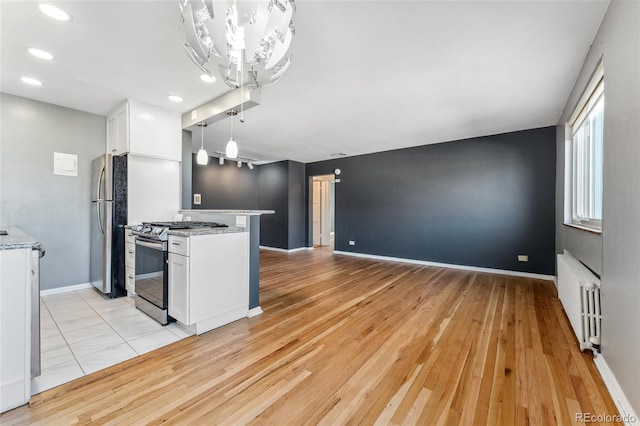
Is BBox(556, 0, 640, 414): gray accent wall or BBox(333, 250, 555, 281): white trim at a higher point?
BBox(556, 0, 640, 414): gray accent wall

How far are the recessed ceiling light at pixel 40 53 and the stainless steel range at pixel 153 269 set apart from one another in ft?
5.56

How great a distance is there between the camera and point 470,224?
4914 mm

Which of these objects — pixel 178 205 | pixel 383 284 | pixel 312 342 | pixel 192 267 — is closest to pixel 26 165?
pixel 178 205

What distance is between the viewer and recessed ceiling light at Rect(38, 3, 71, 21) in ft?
5.94

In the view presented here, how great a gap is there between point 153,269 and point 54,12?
6.95 feet

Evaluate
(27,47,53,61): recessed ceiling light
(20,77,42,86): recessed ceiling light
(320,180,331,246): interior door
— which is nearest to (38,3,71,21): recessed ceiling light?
(27,47,53,61): recessed ceiling light

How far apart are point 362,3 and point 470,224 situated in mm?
4315

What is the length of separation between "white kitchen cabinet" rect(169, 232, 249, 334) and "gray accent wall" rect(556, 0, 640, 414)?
2.70 meters

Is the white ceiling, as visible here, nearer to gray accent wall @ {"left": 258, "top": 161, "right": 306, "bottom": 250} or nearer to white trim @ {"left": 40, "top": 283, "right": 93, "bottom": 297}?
white trim @ {"left": 40, "top": 283, "right": 93, "bottom": 297}

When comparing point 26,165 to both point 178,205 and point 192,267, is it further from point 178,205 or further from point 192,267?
point 192,267

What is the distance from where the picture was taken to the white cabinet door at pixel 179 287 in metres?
2.26

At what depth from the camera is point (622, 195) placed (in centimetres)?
154

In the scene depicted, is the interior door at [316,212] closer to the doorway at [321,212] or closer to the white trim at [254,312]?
the doorway at [321,212]

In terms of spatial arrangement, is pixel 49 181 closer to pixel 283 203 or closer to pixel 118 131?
pixel 118 131
